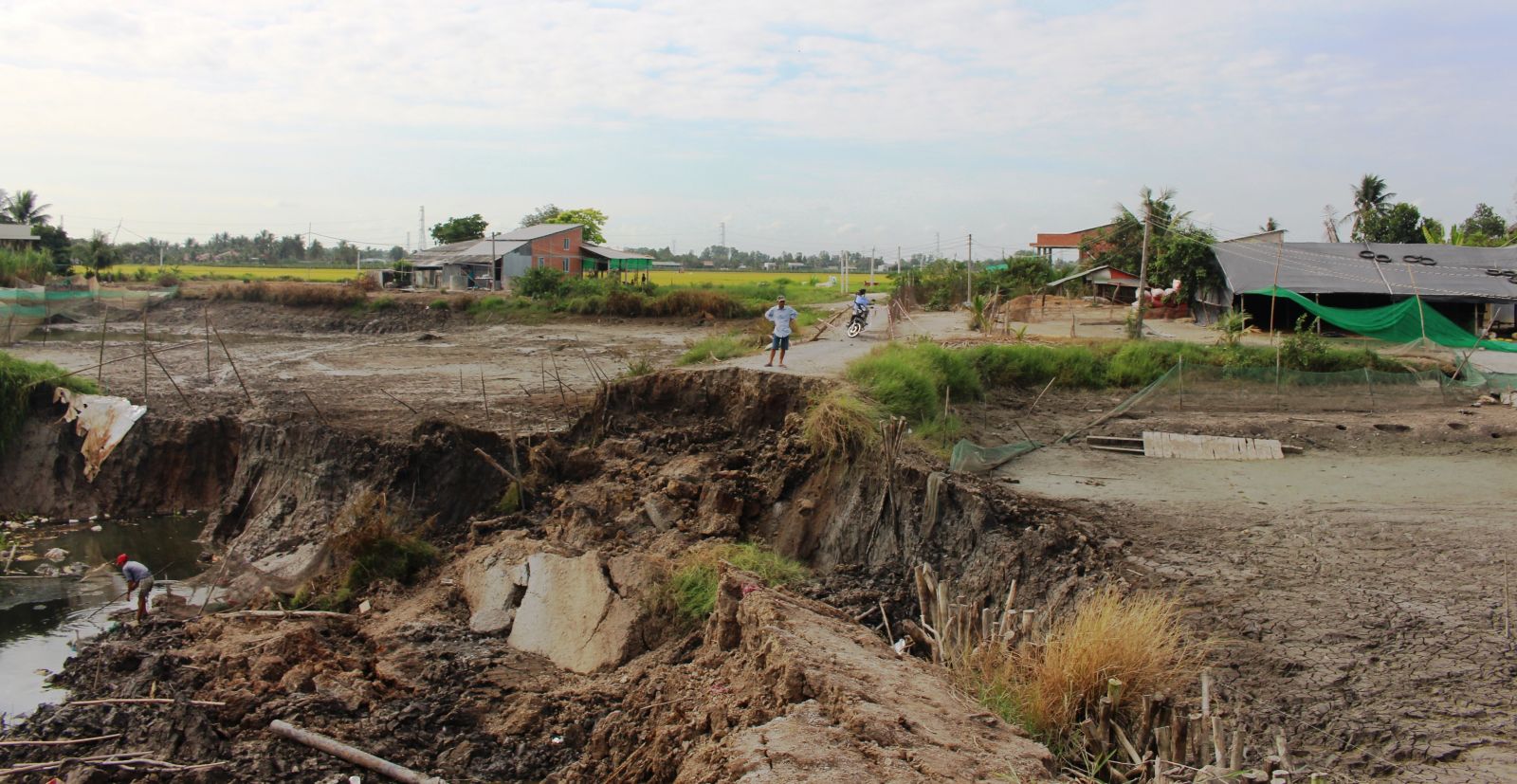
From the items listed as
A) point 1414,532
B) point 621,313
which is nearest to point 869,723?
point 1414,532

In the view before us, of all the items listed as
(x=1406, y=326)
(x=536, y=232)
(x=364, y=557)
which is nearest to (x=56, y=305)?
(x=536, y=232)

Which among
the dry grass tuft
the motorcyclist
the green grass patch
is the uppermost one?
the motorcyclist

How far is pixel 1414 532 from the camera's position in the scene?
11.1 m

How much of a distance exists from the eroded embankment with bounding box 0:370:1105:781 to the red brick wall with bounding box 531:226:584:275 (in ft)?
115

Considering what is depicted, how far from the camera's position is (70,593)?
43.2ft

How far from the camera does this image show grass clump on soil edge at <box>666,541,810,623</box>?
10094 mm

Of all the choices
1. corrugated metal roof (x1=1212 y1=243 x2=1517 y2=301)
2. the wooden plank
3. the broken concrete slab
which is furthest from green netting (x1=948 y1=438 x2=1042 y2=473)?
corrugated metal roof (x1=1212 y1=243 x2=1517 y2=301)

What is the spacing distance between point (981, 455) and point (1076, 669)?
23.3ft

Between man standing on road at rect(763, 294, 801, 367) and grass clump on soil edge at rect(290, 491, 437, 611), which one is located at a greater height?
man standing on road at rect(763, 294, 801, 367)

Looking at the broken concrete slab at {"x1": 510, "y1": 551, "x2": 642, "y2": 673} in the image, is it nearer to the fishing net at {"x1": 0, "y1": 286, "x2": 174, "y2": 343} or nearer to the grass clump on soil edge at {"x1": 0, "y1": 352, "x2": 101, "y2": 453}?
the grass clump on soil edge at {"x1": 0, "y1": 352, "x2": 101, "y2": 453}

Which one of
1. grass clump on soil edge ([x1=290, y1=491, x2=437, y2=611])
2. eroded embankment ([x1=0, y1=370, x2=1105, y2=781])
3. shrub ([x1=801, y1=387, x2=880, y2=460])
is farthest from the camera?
shrub ([x1=801, y1=387, x2=880, y2=460])

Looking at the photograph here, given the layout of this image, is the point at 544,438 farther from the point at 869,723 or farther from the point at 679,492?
the point at 869,723

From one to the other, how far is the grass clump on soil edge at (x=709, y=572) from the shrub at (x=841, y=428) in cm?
167

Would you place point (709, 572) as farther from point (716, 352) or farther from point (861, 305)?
point (861, 305)
